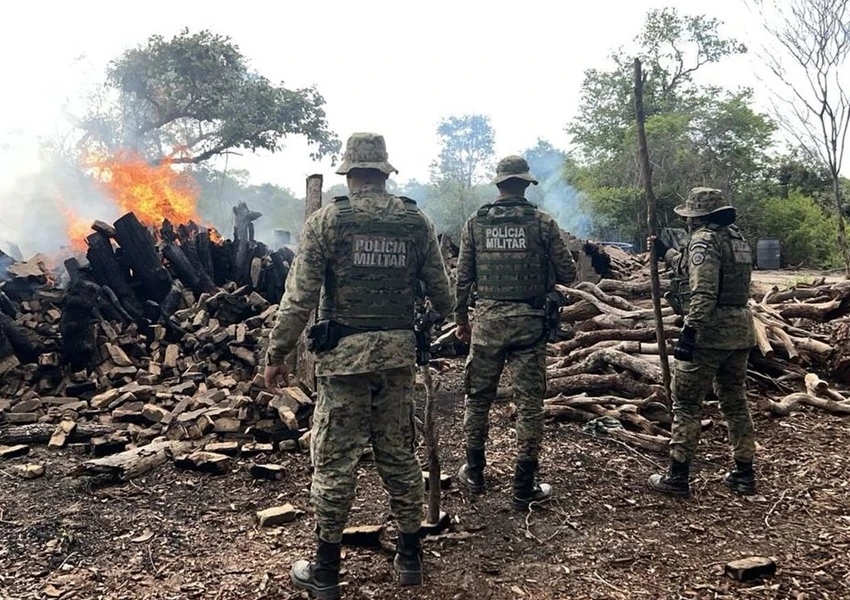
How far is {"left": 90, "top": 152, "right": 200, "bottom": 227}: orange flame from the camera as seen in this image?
813 inches

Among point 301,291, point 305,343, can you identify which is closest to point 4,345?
point 305,343

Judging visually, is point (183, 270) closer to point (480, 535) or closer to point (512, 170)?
point (512, 170)

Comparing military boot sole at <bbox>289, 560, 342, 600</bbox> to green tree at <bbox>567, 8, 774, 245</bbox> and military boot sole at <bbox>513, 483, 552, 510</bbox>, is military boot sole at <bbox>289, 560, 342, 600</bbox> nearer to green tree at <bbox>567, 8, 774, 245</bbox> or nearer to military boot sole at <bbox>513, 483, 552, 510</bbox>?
military boot sole at <bbox>513, 483, 552, 510</bbox>

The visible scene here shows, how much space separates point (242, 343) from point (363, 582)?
203 inches

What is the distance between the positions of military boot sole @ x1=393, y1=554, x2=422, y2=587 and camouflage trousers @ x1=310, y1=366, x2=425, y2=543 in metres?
0.20

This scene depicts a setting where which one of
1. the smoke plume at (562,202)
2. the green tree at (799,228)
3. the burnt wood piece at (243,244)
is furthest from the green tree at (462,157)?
the burnt wood piece at (243,244)

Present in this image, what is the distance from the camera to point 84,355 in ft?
24.7

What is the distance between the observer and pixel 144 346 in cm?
823

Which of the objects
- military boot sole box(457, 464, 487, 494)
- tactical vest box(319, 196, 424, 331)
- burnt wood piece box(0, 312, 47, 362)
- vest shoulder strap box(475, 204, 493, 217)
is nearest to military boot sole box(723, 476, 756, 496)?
military boot sole box(457, 464, 487, 494)

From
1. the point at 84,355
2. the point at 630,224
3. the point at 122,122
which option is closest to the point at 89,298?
the point at 84,355

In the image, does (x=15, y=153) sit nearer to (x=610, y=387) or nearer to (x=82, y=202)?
(x=82, y=202)

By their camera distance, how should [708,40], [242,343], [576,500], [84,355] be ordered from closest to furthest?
[576,500], [84,355], [242,343], [708,40]

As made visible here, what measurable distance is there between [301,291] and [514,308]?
1.86m

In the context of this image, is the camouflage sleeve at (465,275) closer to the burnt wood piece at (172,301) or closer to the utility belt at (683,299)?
the utility belt at (683,299)
